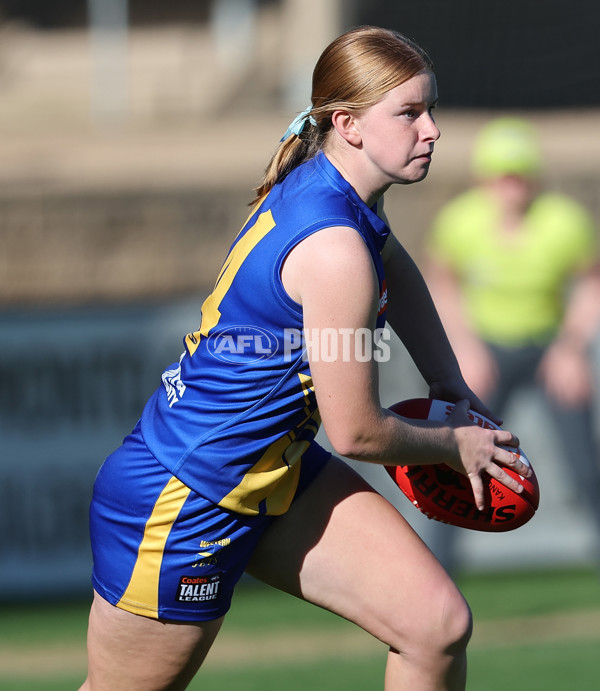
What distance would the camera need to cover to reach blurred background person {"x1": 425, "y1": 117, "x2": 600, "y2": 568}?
241 inches

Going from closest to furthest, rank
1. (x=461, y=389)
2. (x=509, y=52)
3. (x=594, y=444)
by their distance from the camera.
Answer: (x=461, y=389)
(x=594, y=444)
(x=509, y=52)

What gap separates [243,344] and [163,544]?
0.53 meters

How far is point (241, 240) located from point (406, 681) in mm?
1116

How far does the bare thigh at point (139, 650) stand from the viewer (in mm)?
2861

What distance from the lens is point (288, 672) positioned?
5105mm

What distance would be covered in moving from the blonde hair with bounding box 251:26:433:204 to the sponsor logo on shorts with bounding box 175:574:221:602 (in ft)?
3.72

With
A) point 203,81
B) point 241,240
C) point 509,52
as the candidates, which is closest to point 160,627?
point 241,240

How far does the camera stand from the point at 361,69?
8.72 ft

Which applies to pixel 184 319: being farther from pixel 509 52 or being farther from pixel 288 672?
pixel 509 52

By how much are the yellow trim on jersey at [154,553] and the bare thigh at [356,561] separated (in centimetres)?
29

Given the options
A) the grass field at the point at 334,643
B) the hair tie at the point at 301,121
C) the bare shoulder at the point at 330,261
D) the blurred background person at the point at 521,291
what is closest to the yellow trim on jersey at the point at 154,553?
the bare shoulder at the point at 330,261

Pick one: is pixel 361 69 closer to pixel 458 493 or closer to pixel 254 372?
pixel 254 372

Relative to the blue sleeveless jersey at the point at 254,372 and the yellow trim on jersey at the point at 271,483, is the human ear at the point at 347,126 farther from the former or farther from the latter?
the yellow trim on jersey at the point at 271,483

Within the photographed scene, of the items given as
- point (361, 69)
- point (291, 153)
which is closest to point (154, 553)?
point (291, 153)
